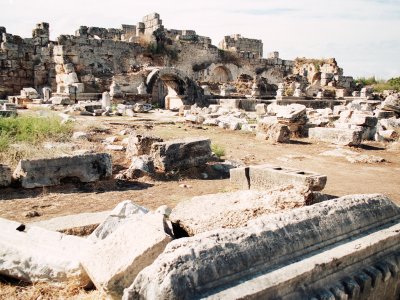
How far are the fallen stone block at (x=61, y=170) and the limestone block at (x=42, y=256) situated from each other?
236 cm

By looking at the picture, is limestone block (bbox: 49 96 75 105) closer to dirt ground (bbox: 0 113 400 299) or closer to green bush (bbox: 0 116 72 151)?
dirt ground (bbox: 0 113 400 299)

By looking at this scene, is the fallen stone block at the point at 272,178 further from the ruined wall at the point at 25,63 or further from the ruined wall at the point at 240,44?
the ruined wall at the point at 240,44

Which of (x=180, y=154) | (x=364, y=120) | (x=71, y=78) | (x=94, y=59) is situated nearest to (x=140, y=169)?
(x=180, y=154)

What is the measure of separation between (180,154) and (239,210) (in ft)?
11.1

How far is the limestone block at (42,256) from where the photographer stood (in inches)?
103

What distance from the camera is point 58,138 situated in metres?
8.27

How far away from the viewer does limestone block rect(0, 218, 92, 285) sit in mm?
2615

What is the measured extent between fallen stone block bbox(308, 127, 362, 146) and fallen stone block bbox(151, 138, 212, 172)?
478 cm

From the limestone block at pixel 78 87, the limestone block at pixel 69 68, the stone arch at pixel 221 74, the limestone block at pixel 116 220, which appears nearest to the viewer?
the limestone block at pixel 116 220

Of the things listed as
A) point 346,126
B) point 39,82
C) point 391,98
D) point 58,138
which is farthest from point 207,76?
point 58,138

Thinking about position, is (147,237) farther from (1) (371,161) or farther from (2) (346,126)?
(2) (346,126)

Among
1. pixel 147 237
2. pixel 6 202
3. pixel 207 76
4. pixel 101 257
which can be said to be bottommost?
pixel 6 202

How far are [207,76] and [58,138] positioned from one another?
74.0ft

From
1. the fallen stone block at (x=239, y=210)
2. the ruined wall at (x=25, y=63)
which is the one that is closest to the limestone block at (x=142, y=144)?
the fallen stone block at (x=239, y=210)
